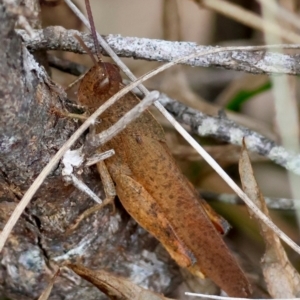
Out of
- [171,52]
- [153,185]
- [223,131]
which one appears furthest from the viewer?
[223,131]

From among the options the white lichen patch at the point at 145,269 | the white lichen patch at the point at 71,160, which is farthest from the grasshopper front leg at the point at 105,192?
the white lichen patch at the point at 145,269

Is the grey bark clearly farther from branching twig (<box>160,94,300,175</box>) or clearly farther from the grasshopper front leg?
branching twig (<box>160,94,300,175</box>)

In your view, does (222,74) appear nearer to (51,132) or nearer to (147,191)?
(147,191)

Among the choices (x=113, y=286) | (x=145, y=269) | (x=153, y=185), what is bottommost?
(x=113, y=286)

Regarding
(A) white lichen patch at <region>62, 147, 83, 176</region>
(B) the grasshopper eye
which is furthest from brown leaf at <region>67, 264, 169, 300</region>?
(B) the grasshopper eye

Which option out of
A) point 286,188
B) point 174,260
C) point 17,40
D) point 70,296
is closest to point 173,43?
point 17,40

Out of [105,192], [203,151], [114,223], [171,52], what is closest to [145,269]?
[114,223]

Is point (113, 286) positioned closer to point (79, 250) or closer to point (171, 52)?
point (79, 250)
